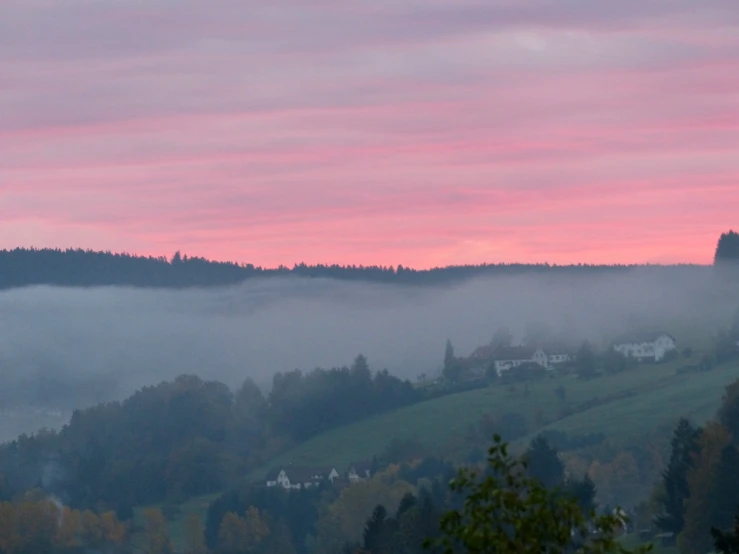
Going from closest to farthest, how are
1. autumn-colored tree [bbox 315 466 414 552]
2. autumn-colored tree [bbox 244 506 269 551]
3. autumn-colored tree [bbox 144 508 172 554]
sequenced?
autumn-colored tree [bbox 315 466 414 552] → autumn-colored tree [bbox 144 508 172 554] → autumn-colored tree [bbox 244 506 269 551]

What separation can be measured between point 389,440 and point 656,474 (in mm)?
46912

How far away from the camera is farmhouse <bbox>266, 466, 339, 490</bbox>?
16150cm

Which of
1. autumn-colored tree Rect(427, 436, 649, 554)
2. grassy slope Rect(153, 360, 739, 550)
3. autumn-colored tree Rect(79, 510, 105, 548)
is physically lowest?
autumn-colored tree Rect(79, 510, 105, 548)

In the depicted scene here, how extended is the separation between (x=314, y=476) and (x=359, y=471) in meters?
5.49

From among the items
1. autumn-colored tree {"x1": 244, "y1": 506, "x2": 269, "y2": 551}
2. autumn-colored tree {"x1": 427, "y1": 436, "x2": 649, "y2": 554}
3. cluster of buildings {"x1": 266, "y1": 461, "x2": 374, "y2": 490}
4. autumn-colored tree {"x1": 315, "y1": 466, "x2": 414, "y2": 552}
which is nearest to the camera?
autumn-colored tree {"x1": 427, "y1": 436, "x2": 649, "y2": 554}

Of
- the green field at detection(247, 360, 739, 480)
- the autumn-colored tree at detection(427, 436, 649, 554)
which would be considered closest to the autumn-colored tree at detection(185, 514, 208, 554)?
the green field at detection(247, 360, 739, 480)

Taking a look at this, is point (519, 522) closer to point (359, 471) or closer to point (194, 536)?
point (194, 536)

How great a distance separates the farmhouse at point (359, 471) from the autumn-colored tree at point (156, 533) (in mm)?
18721

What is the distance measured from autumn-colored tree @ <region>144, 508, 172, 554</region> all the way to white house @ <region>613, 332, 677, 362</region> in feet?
204

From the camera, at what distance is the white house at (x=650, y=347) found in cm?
18962

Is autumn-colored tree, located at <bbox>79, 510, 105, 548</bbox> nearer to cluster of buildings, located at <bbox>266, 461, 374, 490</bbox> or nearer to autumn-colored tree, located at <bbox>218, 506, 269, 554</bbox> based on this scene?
autumn-colored tree, located at <bbox>218, 506, 269, 554</bbox>

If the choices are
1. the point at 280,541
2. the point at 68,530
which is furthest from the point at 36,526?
the point at 280,541

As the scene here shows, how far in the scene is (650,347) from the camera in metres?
194

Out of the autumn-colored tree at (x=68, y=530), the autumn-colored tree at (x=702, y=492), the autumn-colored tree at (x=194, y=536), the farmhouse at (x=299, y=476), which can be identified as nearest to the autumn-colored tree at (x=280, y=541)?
the autumn-colored tree at (x=194, y=536)
